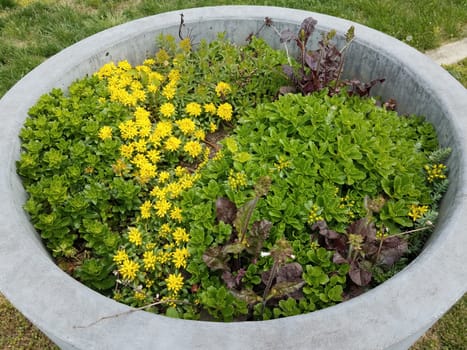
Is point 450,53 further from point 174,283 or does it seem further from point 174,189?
point 174,283

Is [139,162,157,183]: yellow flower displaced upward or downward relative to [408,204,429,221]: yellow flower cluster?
downward

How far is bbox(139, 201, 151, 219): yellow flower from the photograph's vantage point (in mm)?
2180

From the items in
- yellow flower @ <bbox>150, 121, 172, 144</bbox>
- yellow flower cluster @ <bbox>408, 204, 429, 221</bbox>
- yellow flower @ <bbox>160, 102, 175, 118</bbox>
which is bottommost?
yellow flower @ <bbox>150, 121, 172, 144</bbox>

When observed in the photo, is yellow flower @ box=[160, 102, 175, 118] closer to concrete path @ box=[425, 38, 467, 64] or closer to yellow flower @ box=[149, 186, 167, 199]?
yellow flower @ box=[149, 186, 167, 199]

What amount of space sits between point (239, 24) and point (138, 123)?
1111 millimetres

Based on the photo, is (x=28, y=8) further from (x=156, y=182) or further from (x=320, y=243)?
(x=320, y=243)

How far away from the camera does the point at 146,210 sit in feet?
7.19

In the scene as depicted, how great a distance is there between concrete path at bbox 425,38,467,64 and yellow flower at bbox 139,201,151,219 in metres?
3.41

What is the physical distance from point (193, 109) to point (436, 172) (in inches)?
53.6

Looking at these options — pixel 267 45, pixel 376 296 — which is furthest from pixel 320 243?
pixel 267 45

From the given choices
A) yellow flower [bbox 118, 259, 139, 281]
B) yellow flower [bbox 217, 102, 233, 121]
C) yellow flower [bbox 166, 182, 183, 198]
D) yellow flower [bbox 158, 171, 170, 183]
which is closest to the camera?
yellow flower [bbox 118, 259, 139, 281]

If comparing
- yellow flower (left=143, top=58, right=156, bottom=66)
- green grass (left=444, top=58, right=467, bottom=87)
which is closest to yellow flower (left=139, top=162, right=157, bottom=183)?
yellow flower (left=143, top=58, right=156, bottom=66)

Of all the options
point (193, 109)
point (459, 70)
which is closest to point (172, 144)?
point (193, 109)

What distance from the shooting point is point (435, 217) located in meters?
2.02
